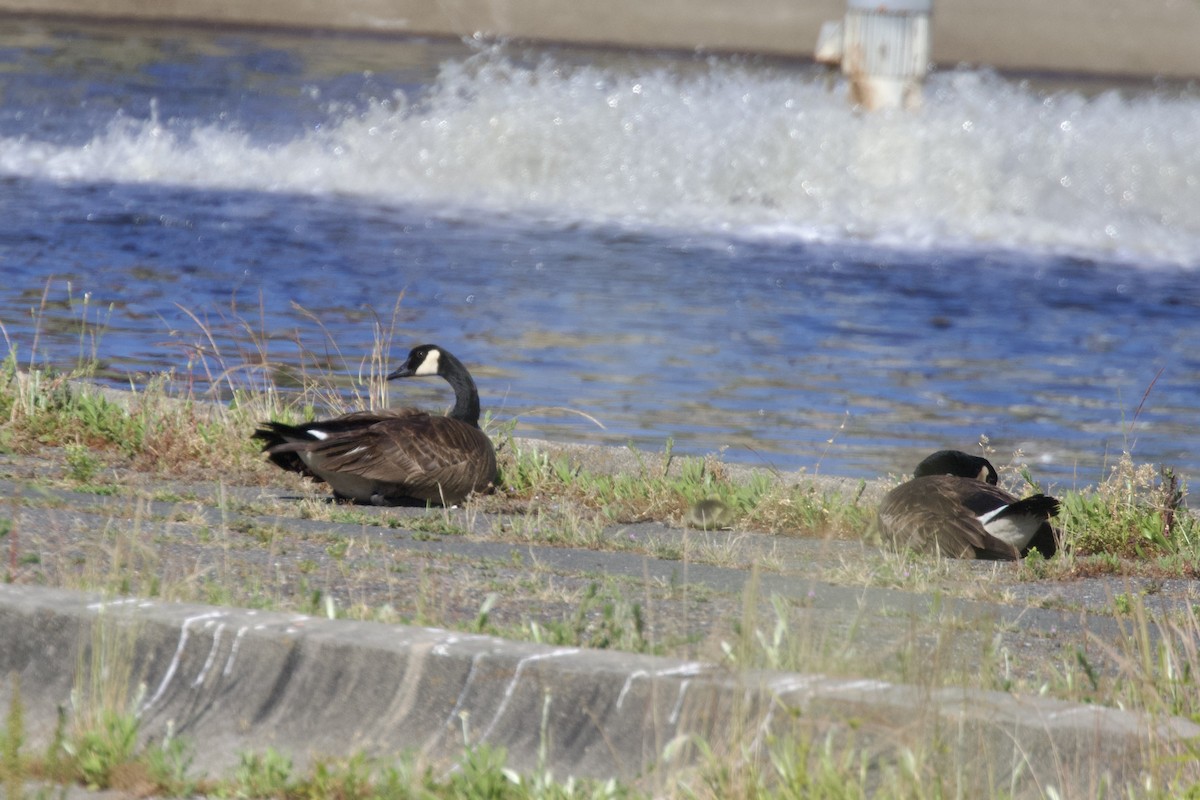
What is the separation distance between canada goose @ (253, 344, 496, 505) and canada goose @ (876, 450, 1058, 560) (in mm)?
1856

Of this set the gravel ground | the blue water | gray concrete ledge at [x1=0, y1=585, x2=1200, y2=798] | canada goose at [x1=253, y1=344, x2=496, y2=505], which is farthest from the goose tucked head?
gray concrete ledge at [x1=0, y1=585, x2=1200, y2=798]

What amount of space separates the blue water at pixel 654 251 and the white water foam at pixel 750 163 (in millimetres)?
67

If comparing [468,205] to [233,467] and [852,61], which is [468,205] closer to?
[852,61]

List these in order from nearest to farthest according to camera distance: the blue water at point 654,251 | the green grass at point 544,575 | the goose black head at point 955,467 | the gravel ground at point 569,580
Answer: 1. the green grass at point 544,575
2. the gravel ground at point 569,580
3. the goose black head at point 955,467
4. the blue water at point 654,251

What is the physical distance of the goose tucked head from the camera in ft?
28.4

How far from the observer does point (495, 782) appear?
3977 millimetres

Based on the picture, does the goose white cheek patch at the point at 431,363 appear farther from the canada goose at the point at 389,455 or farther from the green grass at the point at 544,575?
the canada goose at the point at 389,455

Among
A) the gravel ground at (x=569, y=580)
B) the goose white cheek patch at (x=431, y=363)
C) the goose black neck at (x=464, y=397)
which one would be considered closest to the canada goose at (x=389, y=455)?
the gravel ground at (x=569, y=580)

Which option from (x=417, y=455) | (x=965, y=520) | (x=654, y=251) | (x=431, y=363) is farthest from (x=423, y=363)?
(x=654, y=251)

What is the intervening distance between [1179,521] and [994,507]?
0.96 meters

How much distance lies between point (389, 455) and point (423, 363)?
1.32 meters

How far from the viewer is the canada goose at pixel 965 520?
7.05 meters

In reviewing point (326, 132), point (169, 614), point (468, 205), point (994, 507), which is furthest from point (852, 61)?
point (169, 614)

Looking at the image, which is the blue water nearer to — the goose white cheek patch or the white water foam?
the white water foam
